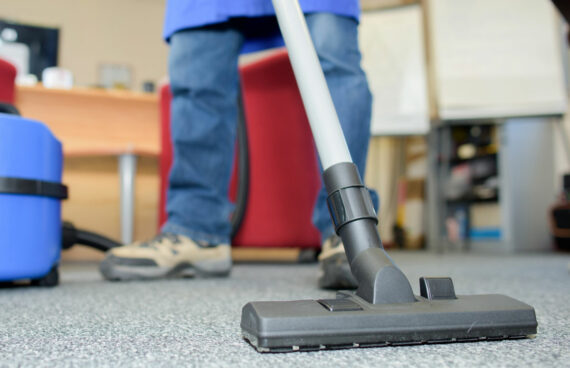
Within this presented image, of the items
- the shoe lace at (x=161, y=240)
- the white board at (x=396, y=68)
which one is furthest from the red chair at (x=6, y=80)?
the white board at (x=396, y=68)

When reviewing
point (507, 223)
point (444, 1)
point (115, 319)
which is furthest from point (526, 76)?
point (115, 319)

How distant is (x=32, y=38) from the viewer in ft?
14.3

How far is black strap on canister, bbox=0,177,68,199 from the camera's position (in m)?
0.72

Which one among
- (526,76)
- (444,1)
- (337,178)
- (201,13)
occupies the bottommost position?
(337,178)

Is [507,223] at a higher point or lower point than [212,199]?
lower

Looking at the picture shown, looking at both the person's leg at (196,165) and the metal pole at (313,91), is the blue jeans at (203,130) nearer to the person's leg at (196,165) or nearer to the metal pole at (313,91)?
the person's leg at (196,165)

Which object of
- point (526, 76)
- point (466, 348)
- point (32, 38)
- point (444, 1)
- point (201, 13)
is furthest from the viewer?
point (32, 38)

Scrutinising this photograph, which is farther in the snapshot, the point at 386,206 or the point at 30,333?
the point at 386,206

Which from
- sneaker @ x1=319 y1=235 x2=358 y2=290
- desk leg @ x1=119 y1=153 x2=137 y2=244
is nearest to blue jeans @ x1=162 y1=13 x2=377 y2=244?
sneaker @ x1=319 y1=235 x2=358 y2=290

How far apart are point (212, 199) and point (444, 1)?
2.21 m

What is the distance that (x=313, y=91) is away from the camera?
483 millimetres

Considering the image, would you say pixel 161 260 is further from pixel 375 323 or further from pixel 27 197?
pixel 375 323

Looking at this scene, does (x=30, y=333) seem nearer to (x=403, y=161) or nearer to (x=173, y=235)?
(x=173, y=235)

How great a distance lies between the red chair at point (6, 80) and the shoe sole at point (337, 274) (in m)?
0.95
